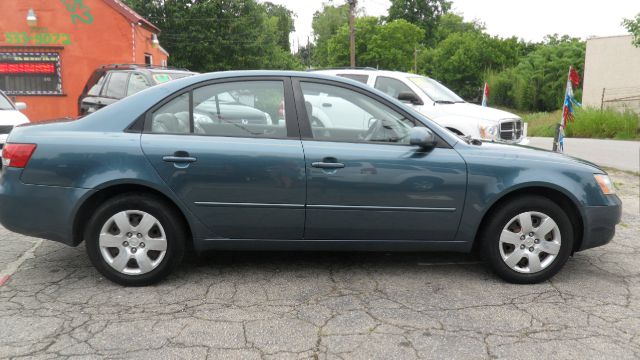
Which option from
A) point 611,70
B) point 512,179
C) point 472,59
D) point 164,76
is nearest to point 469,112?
point 512,179

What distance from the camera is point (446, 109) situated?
820 centimetres

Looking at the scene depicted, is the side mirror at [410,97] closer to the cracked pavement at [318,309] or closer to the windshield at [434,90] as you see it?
the windshield at [434,90]

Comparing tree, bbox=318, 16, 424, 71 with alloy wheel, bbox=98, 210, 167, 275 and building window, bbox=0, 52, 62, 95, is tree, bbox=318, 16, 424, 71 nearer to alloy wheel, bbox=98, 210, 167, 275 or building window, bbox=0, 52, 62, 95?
building window, bbox=0, 52, 62, 95

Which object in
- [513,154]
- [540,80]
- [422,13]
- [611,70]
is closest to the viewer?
[513,154]

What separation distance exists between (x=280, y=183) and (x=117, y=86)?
6628mm

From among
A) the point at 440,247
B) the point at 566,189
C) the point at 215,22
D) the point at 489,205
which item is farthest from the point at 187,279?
the point at 215,22

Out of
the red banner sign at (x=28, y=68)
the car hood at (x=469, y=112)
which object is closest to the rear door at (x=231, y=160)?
the car hood at (x=469, y=112)

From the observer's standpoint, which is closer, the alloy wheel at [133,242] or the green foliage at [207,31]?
the alloy wheel at [133,242]

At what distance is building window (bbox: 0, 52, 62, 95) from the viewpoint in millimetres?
16062

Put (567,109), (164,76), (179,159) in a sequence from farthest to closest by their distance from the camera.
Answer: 1. (164,76)
2. (567,109)
3. (179,159)

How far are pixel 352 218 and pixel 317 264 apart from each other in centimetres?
75

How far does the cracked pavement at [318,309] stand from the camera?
2.96 m

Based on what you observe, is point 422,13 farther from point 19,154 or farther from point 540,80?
point 19,154

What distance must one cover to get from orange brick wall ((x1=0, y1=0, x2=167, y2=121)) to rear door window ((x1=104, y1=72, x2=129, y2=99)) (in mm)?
8163
